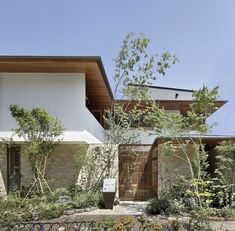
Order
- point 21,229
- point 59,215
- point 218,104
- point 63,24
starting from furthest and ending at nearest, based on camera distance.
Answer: point 218,104, point 63,24, point 59,215, point 21,229

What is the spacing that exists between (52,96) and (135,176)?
5564 mm

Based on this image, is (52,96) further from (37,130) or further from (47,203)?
(47,203)

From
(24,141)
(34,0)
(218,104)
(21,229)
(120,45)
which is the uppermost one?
(34,0)

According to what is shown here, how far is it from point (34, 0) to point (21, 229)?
9613 millimetres

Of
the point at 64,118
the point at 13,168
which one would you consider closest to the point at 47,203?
the point at 64,118

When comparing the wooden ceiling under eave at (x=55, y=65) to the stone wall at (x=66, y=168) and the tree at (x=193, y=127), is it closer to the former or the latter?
the tree at (x=193, y=127)

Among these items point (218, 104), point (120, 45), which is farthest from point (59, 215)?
point (218, 104)

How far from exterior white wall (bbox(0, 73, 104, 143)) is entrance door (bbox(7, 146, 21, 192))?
1.94 metres

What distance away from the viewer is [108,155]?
47.9ft

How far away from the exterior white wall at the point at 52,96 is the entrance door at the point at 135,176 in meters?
2.97

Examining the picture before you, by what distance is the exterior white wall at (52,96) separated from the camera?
42.9ft

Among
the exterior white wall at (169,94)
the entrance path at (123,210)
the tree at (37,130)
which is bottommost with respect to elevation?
the entrance path at (123,210)

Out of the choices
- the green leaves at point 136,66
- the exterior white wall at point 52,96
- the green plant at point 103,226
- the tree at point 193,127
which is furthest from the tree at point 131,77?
the green plant at point 103,226

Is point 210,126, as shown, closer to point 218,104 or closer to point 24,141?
point 24,141
